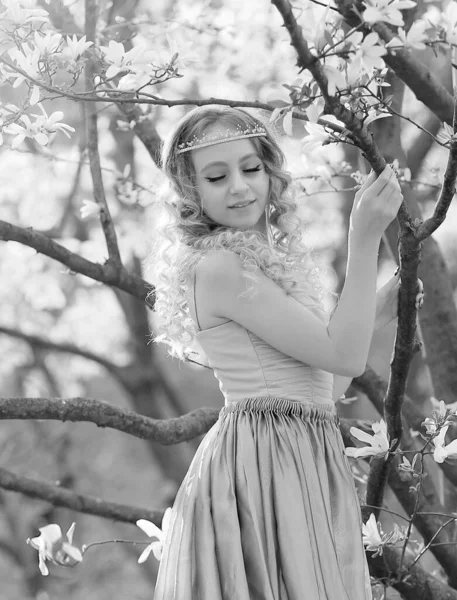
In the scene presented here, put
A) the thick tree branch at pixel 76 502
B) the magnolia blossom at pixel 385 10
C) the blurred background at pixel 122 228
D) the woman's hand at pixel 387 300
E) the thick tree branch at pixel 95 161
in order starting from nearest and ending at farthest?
the magnolia blossom at pixel 385 10 < the woman's hand at pixel 387 300 < the thick tree branch at pixel 95 161 < the thick tree branch at pixel 76 502 < the blurred background at pixel 122 228

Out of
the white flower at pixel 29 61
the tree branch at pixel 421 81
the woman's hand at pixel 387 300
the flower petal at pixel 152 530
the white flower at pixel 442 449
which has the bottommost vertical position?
the flower petal at pixel 152 530

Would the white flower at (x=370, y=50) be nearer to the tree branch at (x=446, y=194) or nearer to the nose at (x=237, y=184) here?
the tree branch at (x=446, y=194)

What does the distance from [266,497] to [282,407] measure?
195 mm

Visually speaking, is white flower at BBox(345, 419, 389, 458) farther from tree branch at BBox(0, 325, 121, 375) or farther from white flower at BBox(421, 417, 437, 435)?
tree branch at BBox(0, 325, 121, 375)

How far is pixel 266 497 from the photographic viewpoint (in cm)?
179

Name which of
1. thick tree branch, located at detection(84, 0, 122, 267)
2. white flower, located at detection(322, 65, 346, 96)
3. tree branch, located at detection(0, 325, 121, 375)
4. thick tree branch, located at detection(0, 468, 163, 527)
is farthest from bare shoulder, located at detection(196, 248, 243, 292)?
tree branch, located at detection(0, 325, 121, 375)

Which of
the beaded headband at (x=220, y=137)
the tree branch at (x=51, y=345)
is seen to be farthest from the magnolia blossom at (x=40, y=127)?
the tree branch at (x=51, y=345)

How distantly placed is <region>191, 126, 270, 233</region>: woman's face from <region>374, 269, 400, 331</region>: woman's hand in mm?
364

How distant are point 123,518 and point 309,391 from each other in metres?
1.30

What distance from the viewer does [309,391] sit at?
1912 mm

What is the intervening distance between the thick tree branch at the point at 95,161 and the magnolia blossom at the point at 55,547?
2.58 ft

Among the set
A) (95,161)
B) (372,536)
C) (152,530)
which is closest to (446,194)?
(372,536)

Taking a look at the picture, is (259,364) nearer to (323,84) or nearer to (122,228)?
(323,84)

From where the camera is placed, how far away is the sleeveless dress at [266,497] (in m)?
1.73
